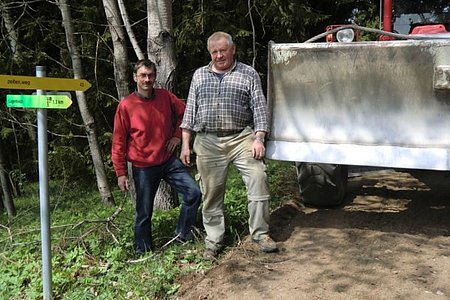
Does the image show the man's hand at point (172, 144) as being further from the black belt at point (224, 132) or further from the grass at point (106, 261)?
the grass at point (106, 261)

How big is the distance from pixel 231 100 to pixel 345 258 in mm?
1470

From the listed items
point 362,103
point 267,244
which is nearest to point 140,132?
point 267,244

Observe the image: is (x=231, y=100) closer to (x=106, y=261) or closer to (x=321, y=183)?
(x=321, y=183)

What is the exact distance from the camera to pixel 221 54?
395 centimetres

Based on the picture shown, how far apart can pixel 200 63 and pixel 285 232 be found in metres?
7.18

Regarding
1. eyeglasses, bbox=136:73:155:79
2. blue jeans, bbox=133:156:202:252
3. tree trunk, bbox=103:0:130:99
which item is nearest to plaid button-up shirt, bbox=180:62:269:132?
eyeglasses, bbox=136:73:155:79

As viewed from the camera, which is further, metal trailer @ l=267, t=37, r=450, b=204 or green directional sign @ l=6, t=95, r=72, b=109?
metal trailer @ l=267, t=37, r=450, b=204

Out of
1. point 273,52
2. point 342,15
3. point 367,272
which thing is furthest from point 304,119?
point 342,15

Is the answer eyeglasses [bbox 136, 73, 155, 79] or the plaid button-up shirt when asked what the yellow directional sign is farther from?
the plaid button-up shirt

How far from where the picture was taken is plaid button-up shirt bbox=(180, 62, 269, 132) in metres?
4.00

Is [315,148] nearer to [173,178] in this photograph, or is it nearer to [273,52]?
[273,52]

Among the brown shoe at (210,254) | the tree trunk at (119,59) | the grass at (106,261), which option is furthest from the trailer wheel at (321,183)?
the tree trunk at (119,59)

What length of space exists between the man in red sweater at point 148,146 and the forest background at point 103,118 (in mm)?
357

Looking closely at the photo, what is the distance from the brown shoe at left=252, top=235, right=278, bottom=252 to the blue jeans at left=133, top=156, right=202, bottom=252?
669mm
